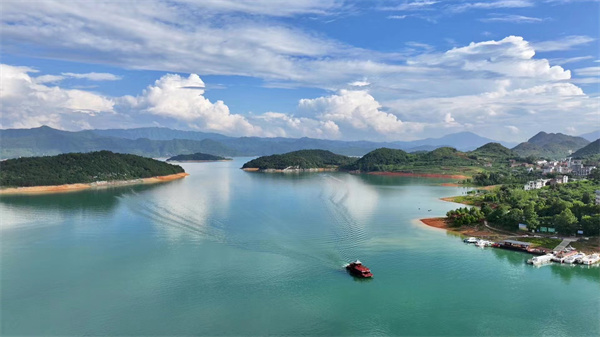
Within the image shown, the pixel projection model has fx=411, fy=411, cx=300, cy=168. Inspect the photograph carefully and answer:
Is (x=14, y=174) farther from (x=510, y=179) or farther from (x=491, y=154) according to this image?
(x=491, y=154)

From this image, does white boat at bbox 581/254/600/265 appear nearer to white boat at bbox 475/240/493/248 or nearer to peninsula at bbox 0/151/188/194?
white boat at bbox 475/240/493/248

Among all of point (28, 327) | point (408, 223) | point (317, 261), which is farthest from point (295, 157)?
point (28, 327)

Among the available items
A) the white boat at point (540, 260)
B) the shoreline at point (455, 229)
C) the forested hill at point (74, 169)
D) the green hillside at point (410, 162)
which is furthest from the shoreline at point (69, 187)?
the white boat at point (540, 260)

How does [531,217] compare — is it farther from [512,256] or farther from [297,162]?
[297,162]

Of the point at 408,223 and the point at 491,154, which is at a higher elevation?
the point at 491,154

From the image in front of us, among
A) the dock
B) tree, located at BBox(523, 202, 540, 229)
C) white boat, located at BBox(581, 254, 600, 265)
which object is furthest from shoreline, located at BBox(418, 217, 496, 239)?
white boat, located at BBox(581, 254, 600, 265)

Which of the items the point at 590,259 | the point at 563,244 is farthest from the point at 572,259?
the point at 563,244
